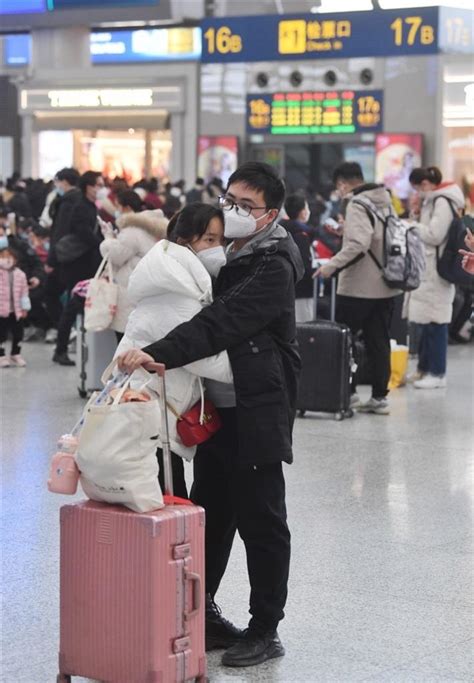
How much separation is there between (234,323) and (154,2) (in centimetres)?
2472

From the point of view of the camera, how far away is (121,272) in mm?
9961

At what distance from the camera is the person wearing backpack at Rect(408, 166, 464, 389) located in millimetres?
11164

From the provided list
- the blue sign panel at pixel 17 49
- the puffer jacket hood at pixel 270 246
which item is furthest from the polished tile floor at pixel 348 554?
the blue sign panel at pixel 17 49

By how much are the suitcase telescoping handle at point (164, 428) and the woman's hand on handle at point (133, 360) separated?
15 millimetres

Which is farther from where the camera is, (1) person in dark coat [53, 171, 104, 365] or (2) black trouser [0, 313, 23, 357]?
(2) black trouser [0, 313, 23, 357]

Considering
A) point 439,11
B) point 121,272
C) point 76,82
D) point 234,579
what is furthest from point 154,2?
point 234,579

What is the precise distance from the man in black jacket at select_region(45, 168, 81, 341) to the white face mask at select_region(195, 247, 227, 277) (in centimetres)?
759

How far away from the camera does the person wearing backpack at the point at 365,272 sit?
9656mm

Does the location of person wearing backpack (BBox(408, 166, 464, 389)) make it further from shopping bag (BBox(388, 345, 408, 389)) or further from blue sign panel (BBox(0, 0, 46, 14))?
blue sign panel (BBox(0, 0, 46, 14))

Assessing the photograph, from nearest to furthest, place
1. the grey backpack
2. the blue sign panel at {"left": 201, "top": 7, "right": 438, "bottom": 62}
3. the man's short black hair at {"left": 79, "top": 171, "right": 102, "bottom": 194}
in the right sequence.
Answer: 1. the grey backpack
2. the man's short black hair at {"left": 79, "top": 171, "right": 102, "bottom": 194}
3. the blue sign panel at {"left": 201, "top": 7, "right": 438, "bottom": 62}

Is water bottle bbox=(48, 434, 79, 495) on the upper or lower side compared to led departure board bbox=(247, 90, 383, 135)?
lower

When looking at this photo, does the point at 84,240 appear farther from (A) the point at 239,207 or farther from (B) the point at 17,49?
(B) the point at 17,49

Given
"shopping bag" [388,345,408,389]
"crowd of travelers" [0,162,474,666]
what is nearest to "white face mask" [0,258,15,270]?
"shopping bag" [388,345,408,389]

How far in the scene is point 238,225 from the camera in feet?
14.3
